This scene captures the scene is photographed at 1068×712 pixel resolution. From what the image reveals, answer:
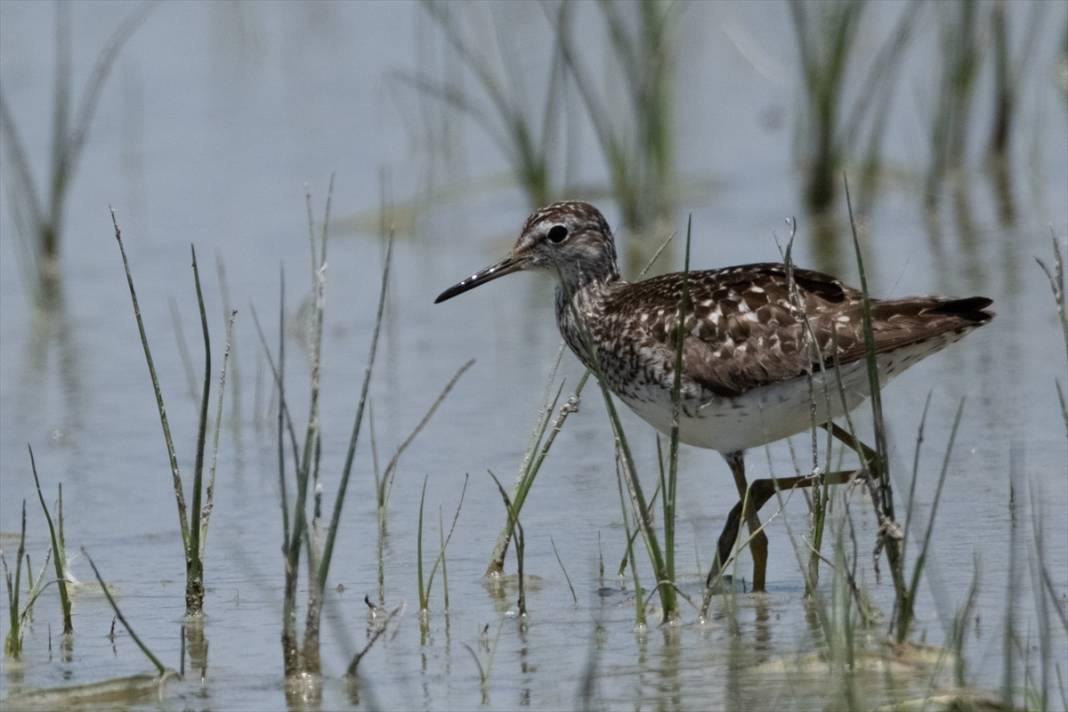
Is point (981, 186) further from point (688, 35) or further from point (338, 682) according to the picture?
point (338, 682)

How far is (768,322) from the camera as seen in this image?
7414mm

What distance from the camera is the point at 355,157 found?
48.5 feet

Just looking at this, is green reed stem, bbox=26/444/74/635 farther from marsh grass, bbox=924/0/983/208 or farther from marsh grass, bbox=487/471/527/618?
marsh grass, bbox=924/0/983/208

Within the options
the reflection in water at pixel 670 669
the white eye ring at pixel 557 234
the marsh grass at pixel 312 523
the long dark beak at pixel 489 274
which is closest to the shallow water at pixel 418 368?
the reflection in water at pixel 670 669

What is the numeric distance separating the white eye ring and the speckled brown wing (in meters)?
0.80

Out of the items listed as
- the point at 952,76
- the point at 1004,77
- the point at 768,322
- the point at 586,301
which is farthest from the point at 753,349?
the point at 1004,77

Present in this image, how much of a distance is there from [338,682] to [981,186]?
8.49 meters

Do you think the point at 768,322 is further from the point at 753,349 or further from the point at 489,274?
the point at 489,274

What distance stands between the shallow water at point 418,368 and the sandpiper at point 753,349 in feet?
1.13

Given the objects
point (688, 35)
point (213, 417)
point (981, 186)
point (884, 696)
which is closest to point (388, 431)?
point (213, 417)

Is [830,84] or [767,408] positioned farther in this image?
[830,84]

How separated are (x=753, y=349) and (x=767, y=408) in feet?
0.71

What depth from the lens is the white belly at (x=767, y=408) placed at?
7.26m

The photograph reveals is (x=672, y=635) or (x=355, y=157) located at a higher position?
(x=355, y=157)
